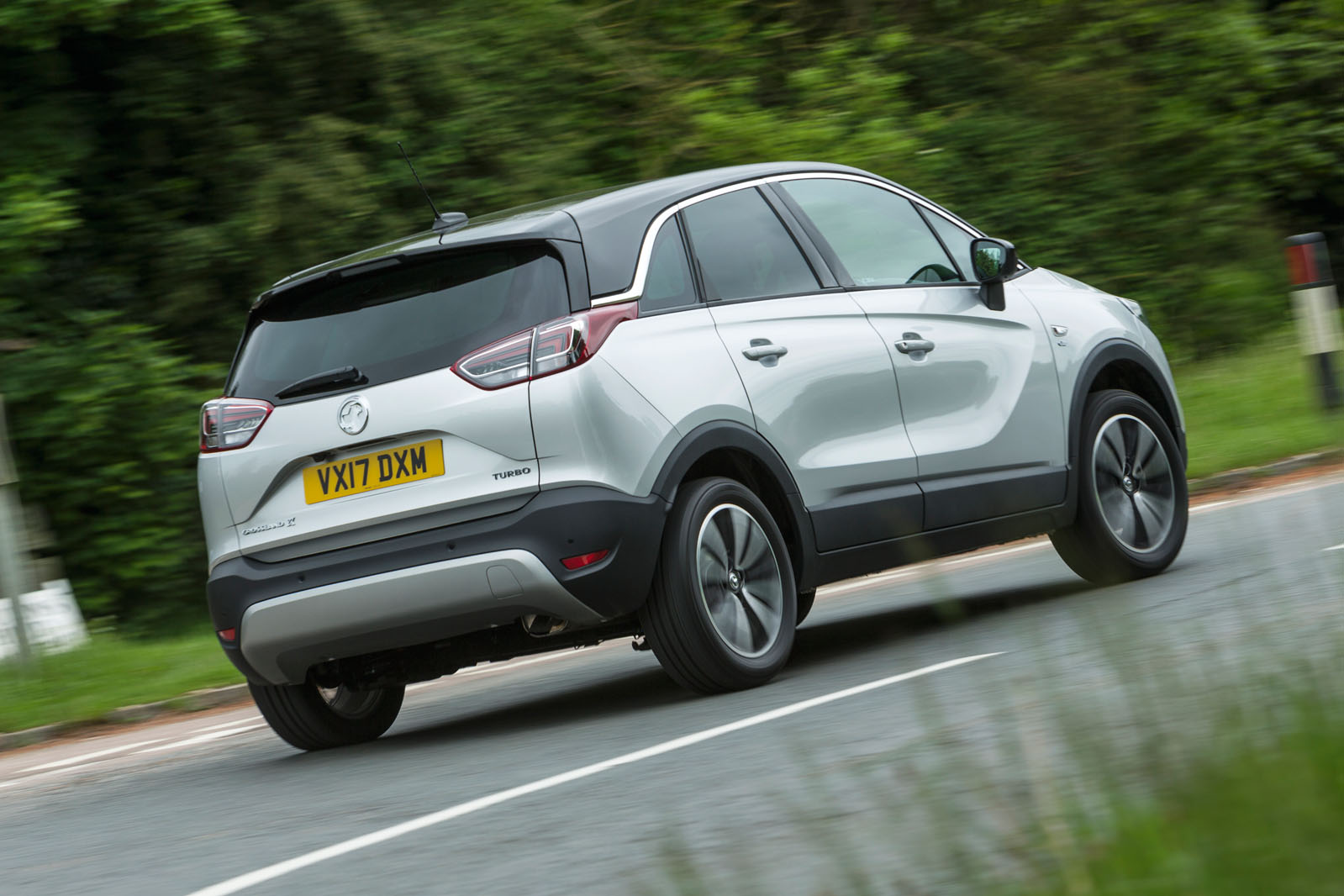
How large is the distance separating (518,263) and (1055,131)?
17.3 m

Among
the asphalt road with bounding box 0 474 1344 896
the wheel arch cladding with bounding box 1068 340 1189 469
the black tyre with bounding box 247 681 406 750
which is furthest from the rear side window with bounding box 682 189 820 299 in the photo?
the black tyre with bounding box 247 681 406 750

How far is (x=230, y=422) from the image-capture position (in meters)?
6.65

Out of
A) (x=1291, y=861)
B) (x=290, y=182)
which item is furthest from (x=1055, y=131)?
(x=1291, y=861)

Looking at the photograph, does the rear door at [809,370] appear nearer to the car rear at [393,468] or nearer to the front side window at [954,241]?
the car rear at [393,468]

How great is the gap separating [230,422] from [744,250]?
199cm

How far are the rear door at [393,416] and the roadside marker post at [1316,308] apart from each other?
9045 mm

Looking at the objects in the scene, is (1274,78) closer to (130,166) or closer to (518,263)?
(130,166)

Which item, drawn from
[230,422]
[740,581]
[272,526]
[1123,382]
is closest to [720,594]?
[740,581]

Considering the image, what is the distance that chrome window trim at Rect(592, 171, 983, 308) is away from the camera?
636 cm

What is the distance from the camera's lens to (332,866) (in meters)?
4.70

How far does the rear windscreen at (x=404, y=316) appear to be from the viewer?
625 cm

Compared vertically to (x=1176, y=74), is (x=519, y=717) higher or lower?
lower

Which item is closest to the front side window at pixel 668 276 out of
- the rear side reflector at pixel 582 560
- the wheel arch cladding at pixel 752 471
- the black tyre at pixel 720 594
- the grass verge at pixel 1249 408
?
the wheel arch cladding at pixel 752 471

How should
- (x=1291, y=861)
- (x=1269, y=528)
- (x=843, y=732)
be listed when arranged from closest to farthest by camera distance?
1. (x=1291, y=861)
2. (x=843, y=732)
3. (x=1269, y=528)
